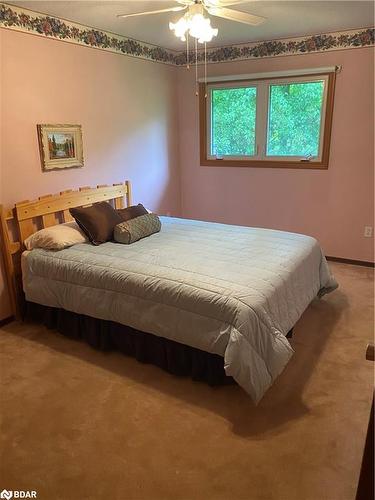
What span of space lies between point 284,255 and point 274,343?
2.74 feet

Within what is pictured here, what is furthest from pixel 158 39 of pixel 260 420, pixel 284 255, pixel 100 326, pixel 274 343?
pixel 260 420

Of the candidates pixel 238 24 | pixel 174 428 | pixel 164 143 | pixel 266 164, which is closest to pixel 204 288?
pixel 174 428

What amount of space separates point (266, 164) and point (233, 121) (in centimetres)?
68

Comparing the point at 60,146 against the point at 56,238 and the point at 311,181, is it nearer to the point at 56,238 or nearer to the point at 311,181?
the point at 56,238

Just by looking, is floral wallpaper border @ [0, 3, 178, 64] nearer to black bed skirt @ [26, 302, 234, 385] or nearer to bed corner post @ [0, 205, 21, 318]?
bed corner post @ [0, 205, 21, 318]

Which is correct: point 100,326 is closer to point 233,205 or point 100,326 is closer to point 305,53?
point 233,205

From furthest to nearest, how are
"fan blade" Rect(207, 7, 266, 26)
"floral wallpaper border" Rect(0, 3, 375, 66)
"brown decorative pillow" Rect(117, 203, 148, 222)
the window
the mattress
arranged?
the window
"brown decorative pillow" Rect(117, 203, 148, 222)
"floral wallpaper border" Rect(0, 3, 375, 66)
"fan blade" Rect(207, 7, 266, 26)
the mattress

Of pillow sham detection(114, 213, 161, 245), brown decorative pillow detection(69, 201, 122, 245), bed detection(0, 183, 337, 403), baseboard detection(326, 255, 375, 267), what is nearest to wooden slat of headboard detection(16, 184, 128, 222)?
brown decorative pillow detection(69, 201, 122, 245)

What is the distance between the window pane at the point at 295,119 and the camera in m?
4.11

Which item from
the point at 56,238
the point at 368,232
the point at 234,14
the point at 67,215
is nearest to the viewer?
the point at 234,14

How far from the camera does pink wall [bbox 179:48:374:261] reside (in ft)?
12.7

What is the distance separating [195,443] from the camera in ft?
6.37

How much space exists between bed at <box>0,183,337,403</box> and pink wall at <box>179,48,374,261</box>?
1243 mm

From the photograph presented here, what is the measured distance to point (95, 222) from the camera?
3.15 metres
